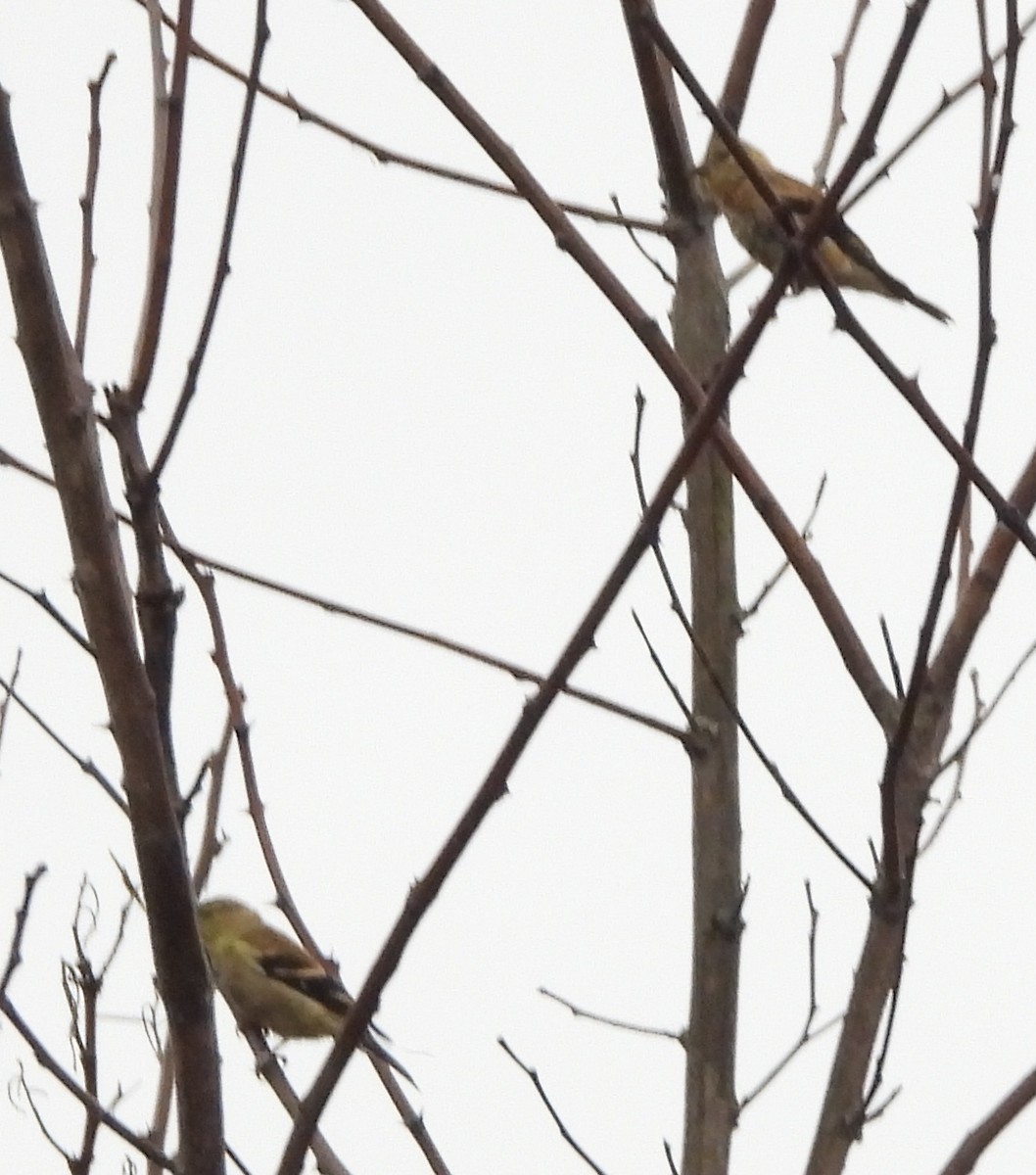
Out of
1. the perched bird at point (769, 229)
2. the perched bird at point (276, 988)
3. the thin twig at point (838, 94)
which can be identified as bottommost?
the perched bird at point (276, 988)

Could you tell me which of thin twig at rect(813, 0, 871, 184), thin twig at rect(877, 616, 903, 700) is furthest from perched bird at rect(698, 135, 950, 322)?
thin twig at rect(877, 616, 903, 700)

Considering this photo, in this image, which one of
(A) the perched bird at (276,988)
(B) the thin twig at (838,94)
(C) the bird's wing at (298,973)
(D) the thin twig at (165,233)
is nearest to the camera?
(D) the thin twig at (165,233)

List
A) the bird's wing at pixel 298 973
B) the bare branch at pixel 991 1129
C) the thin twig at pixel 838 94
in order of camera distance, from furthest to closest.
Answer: the bird's wing at pixel 298 973
the thin twig at pixel 838 94
the bare branch at pixel 991 1129

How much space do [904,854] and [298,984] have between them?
301 cm

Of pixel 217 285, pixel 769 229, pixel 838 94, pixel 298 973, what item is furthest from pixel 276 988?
pixel 217 285

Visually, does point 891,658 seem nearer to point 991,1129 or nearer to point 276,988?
point 991,1129

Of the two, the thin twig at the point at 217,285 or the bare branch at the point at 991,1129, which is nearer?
the thin twig at the point at 217,285

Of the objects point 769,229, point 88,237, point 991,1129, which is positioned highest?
point 769,229

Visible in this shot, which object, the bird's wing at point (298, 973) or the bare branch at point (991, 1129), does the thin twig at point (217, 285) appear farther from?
the bird's wing at point (298, 973)

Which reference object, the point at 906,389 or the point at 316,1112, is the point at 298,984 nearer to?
the point at 316,1112

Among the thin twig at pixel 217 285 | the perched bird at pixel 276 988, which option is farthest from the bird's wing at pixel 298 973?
the thin twig at pixel 217 285

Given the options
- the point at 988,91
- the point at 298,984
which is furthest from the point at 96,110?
the point at 298,984

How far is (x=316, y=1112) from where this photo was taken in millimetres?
1479

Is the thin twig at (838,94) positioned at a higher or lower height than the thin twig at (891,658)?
higher
